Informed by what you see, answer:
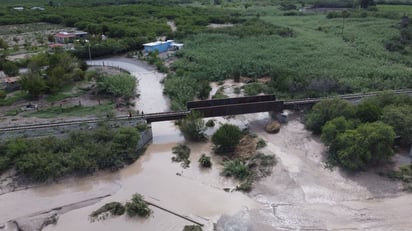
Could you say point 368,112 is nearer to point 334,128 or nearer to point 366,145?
point 334,128

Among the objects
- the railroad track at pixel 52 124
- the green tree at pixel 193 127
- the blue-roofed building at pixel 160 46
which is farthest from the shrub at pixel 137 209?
the blue-roofed building at pixel 160 46

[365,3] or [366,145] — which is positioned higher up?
[365,3]

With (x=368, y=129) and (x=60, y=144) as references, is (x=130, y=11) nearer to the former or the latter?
(x=60, y=144)

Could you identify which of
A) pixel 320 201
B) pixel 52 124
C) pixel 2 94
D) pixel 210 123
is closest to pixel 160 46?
pixel 2 94

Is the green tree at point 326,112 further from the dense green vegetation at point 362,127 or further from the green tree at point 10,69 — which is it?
the green tree at point 10,69

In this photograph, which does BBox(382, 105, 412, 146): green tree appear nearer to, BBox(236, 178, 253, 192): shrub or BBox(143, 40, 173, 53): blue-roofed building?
BBox(236, 178, 253, 192): shrub

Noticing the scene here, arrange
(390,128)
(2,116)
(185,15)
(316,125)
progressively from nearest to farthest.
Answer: (390,128) < (316,125) < (2,116) < (185,15)

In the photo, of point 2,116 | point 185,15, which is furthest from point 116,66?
point 185,15
